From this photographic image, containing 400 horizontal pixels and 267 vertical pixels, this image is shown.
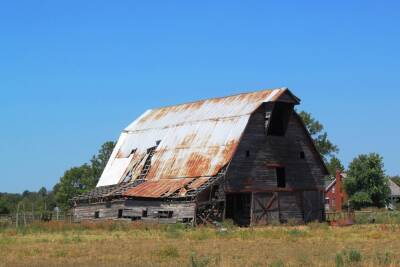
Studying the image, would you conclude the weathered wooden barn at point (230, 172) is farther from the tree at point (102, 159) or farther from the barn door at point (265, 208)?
the tree at point (102, 159)

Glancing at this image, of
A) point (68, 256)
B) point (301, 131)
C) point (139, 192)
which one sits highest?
point (301, 131)

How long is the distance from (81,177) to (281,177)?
49.7 m

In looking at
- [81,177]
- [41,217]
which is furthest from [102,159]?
[41,217]

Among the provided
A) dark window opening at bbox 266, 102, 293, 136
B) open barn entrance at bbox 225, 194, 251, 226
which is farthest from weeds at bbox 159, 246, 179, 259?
dark window opening at bbox 266, 102, 293, 136

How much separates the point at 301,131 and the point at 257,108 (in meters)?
4.46

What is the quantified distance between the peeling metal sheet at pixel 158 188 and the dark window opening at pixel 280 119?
681 centimetres

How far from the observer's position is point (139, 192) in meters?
44.2

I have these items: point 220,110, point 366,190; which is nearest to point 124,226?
point 220,110

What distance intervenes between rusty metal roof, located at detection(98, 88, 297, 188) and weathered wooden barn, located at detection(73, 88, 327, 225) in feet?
0.29

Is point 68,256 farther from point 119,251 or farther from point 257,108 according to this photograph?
point 257,108

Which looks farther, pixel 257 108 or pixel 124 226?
pixel 257 108

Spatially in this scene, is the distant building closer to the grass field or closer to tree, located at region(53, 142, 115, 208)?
tree, located at region(53, 142, 115, 208)

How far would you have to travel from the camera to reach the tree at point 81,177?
84.6 meters

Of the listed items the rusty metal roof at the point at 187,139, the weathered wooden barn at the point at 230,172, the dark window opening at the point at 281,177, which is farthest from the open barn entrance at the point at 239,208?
the rusty metal roof at the point at 187,139
